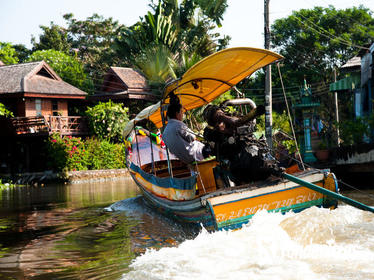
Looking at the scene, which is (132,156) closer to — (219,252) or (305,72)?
(219,252)

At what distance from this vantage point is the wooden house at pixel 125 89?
2947 cm

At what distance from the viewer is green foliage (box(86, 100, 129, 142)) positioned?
25344 millimetres

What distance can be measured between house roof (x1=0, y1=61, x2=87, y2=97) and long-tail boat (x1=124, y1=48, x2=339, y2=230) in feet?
64.4

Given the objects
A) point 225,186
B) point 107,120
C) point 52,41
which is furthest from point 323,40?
point 225,186

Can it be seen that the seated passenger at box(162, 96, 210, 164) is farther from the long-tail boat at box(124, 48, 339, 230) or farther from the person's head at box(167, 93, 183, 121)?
the long-tail boat at box(124, 48, 339, 230)

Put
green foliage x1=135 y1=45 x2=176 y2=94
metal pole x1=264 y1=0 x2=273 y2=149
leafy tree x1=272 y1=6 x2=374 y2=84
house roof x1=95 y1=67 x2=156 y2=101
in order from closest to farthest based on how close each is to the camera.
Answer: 1. metal pole x1=264 y1=0 x2=273 y2=149
2. green foliage x1=135 y1=45 x2=176 y2=94
3. house roof x1=95 y1=67 x2=156 y2=101
4. leafy tree x1=272 y1=6 x2=374 y2=84

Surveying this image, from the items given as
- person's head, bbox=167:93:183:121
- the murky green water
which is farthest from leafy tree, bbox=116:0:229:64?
person's head, bbox=167:93:183:121

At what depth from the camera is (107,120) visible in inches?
1000

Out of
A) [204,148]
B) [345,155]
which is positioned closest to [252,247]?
[204,148]

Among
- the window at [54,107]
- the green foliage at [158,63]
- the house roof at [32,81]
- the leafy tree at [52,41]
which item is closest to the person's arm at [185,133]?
the green foliage at [158,63]

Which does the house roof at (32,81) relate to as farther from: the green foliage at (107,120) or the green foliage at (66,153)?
the green foliage at (66,153)

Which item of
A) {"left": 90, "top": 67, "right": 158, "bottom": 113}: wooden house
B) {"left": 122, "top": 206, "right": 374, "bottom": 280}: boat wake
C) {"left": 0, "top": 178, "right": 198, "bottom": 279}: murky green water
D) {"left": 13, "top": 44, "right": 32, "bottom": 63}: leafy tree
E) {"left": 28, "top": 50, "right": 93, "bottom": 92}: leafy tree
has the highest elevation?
{"left": 13, "top": 44, "right": 32, "bottom": 63}: leafy tree

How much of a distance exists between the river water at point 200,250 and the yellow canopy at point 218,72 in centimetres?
239

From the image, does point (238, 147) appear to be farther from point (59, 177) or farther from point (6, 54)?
point (6, 54)
